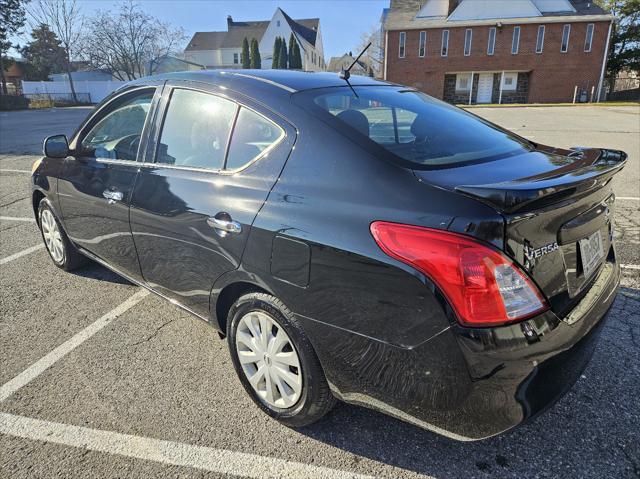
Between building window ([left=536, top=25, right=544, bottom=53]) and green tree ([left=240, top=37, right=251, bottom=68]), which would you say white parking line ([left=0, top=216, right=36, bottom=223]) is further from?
green tree ([left=240, top=37, right=251, bottom=68])

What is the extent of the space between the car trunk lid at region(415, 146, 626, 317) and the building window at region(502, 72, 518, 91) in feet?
139

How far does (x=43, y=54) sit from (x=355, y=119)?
6626 cm

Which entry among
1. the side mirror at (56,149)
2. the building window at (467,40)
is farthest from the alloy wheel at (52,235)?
the building window at (467,40)

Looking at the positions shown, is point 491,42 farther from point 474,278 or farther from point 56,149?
point 474,278

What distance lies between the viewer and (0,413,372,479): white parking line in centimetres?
203

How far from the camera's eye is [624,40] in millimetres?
40406

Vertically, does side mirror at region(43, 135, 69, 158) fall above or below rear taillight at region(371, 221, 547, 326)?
above

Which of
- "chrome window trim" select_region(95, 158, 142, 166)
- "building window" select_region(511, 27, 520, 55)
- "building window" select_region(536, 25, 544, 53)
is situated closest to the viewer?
"chrome window trim" select_region(95, 158, 142, 166)

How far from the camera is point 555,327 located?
1.69 m

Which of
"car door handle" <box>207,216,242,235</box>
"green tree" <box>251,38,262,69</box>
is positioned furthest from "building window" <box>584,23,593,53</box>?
"car door handle" <box>207,216,242,235</box>

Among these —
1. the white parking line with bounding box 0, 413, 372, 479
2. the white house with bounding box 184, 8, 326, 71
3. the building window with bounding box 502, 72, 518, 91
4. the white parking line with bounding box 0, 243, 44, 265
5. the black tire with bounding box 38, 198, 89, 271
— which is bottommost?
the white parking line with bounding box 0, 413, 372, 479

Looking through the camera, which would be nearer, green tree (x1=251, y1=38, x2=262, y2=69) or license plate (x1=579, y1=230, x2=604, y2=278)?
license plate (x1=579, y1=230, x2=604, y2=278)

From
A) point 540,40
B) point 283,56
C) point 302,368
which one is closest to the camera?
point 302,368

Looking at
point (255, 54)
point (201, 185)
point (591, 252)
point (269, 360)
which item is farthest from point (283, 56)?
point (591, 252)
